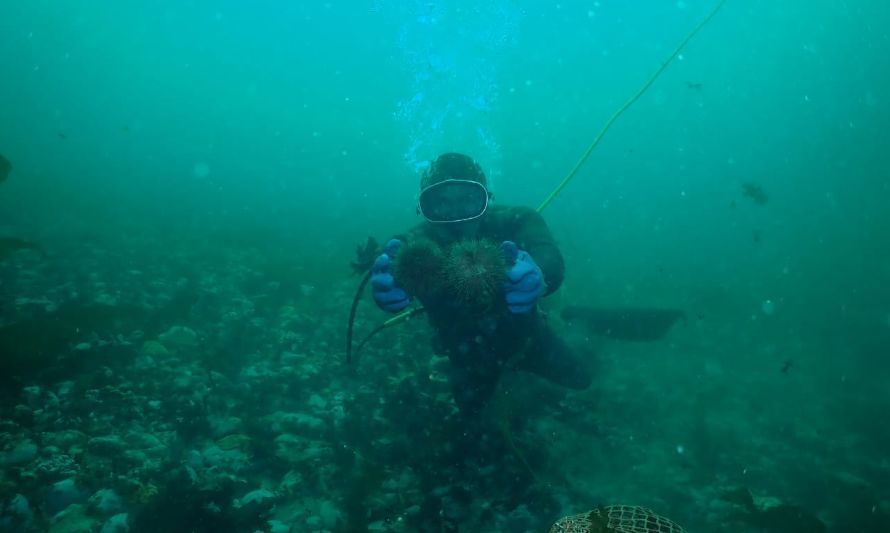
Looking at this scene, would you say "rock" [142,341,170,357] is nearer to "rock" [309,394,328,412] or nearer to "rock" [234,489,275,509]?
"rock" [309,394,328,412]

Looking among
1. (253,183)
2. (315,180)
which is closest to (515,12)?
(315,180)

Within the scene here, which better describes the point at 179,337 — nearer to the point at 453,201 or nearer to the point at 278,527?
the point at 278,527

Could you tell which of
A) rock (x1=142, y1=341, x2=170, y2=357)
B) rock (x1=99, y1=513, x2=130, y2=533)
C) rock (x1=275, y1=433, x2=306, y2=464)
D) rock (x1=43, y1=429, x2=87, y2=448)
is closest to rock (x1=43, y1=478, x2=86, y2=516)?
rock (x1=99, y1=513, x2=130, y2=533)

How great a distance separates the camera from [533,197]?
3259cm

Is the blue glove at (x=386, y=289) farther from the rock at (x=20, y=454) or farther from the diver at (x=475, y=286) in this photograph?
the rock at (x=20, y=454)

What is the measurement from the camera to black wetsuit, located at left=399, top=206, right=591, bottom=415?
170 inches

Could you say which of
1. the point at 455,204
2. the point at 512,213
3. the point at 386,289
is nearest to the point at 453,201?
the point at 455,204

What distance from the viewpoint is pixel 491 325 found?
14.4 ft

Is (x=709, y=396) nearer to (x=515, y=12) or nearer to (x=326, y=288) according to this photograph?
(x=326, y=288)

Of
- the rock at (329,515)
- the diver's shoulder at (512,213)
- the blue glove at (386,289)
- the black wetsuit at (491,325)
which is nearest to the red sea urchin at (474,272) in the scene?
the black wetsuit at (491,325)

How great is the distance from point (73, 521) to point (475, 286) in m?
3.42

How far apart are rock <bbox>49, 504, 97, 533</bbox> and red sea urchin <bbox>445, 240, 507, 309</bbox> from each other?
10.3ft

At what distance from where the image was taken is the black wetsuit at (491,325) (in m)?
4.32

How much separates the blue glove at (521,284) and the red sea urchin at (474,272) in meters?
0.10
